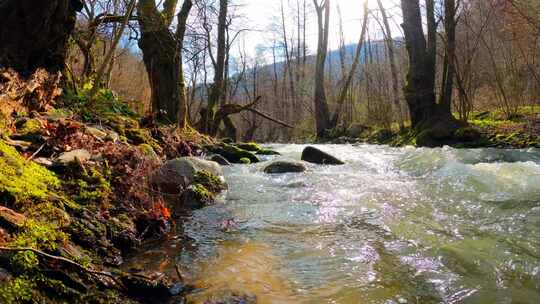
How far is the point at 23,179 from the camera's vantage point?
9.48 ft

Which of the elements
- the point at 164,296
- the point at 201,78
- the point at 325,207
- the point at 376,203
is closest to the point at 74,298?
the point at 164,296

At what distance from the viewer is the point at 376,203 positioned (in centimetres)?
489

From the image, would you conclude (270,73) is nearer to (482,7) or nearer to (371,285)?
(482,7)

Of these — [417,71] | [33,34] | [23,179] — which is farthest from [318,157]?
[23,179]

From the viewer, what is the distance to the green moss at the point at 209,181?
5875 millimetres

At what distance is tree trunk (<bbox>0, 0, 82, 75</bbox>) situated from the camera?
445 centimetres

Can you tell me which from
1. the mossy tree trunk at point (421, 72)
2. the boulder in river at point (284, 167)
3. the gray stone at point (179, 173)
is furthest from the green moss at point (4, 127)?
the mossy tree trunk at point (421, 72)

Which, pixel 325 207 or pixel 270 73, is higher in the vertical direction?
pixel 270 73

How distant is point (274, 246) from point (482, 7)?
40.7 ft

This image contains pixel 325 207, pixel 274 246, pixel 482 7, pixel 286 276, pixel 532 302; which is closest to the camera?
pixel 532 302

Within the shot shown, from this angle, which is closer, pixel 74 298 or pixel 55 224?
pixel 74 298

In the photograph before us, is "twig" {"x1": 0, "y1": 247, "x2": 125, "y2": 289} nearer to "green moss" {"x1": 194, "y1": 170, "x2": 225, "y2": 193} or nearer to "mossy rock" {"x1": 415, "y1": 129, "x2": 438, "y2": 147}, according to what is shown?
"green moss" {"x1": 194, "y1": 170, "x2": 225, "y2": 193}

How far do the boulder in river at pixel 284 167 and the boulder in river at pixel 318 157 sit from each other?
115 centimetres

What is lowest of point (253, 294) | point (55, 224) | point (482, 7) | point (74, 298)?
point (253, 294)
